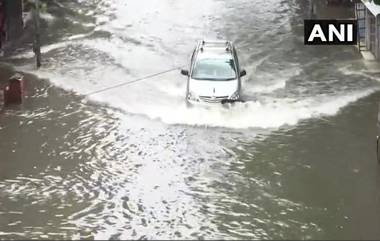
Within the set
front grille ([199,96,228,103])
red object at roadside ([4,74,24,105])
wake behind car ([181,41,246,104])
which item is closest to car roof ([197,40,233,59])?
wake behind car ([181,41,246,104])

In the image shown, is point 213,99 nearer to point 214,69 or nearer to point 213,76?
point 213,76

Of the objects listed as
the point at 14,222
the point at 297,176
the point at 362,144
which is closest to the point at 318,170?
the point at 297,176

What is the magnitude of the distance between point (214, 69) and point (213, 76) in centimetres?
33

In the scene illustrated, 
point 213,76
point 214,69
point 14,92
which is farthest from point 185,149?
point 14,92

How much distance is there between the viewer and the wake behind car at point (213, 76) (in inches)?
760

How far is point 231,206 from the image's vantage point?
528 inches

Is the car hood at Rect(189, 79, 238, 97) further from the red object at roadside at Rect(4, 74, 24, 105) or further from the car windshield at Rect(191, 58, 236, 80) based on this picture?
the red object at roadside at Rect(4, 74, 24, 105)

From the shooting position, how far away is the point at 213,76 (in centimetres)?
1992

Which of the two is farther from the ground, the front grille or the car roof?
the car roof

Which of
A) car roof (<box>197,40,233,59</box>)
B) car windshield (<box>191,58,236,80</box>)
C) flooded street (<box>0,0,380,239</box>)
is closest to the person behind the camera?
flooded street (<box>0,0,380,239</box>)

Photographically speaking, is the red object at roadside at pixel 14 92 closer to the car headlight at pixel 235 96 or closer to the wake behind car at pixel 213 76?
the wake behind car at pixel 213 76

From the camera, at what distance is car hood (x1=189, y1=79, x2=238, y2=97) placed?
762 inches

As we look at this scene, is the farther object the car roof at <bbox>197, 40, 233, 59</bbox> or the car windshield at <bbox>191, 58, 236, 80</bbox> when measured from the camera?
the car roof at <bbox>197, 40, 233, 59</bbox>

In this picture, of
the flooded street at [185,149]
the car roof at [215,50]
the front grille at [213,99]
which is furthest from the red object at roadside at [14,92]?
the front grille at [213,99]
